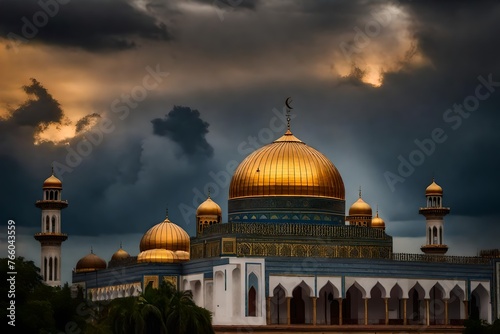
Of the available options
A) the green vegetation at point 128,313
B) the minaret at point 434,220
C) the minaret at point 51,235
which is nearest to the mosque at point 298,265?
the minaret at point 51,235

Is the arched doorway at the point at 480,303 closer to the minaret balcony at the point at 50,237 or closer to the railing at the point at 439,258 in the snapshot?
the railing at the point at 439,258

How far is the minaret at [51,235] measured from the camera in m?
69.9

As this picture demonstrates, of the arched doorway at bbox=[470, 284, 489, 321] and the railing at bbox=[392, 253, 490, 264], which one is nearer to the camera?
the railing at bbox=[392, 253, 490, 264]

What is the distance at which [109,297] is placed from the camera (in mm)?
66312

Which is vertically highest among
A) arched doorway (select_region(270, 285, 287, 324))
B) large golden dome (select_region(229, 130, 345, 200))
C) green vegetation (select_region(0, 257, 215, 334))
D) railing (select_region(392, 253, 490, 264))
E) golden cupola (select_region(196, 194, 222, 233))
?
large golden dome (select_region(229, 130, 345, 200))

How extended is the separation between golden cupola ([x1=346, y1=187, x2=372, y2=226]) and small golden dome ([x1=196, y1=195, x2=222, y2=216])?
850cm

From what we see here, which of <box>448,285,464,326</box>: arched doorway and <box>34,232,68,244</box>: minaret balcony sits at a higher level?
<box>34,232,68,244</box>: minaret balcony

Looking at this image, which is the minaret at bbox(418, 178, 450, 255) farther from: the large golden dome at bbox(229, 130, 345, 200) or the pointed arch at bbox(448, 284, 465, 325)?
the large golden dome at bbox(229, 130, 345, 200)

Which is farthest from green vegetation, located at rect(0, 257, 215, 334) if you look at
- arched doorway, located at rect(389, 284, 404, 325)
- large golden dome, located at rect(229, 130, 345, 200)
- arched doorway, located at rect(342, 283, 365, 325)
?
arched doorway, located at rect(389, 284, 404, 325)

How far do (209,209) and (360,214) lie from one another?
31.1ft

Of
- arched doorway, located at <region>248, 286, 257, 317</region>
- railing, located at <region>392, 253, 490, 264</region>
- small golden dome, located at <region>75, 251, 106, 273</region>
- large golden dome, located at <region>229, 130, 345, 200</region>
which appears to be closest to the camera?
arched doorway, located at <region>248, 286, 257, 317</region>

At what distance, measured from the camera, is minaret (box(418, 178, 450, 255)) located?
70.6 metres

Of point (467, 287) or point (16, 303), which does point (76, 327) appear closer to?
point (16, 303)

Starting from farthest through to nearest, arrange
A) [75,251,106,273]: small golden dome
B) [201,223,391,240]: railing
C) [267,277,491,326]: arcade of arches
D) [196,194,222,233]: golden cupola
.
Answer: [75,251,106,273]: small golden dome → [196,194,222,233]: golden cupola → [267,277,491,326]: arcade of arches → [201,223,391,240]: railing
